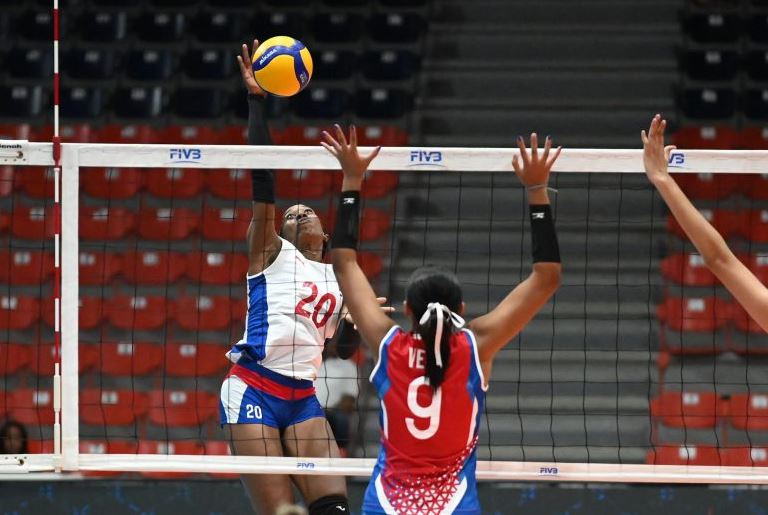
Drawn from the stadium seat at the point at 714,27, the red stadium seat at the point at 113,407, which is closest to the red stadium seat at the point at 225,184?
the red stadium seat at the point at 113,407

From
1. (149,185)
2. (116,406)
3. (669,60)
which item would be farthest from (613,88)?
(116,406)

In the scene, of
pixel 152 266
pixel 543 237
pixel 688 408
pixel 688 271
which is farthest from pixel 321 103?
pixel 543 237

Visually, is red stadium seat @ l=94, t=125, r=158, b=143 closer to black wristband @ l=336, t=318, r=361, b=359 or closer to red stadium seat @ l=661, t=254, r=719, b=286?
red stadium seat @ l=661, t=254, r=719, b=286

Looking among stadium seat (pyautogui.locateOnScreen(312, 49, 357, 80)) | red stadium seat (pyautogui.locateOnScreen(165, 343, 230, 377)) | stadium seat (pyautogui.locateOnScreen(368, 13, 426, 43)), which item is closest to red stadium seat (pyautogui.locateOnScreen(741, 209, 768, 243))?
stadium seat (pyautogui.locateOnScreen(368, 13, 426, 43))

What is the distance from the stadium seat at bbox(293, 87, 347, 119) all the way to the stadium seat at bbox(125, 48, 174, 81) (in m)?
1.50

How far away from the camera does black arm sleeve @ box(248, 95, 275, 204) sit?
6457 mm

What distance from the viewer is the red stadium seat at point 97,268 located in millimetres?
→ 11586

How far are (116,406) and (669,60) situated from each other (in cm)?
669

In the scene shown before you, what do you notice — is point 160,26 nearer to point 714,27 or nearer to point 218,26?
point 218,26

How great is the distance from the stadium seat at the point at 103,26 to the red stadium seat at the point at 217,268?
3.20 meters

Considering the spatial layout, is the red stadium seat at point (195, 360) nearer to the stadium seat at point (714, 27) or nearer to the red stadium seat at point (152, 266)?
the red stadium seat at point (152, 266)

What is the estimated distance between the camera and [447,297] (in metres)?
4.28

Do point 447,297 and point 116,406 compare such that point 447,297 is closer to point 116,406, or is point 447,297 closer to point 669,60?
point 116,406

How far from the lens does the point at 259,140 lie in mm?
6469
